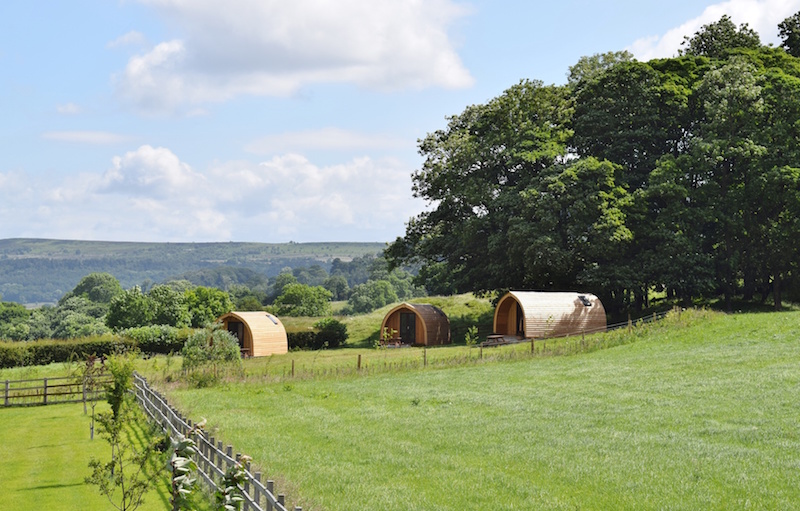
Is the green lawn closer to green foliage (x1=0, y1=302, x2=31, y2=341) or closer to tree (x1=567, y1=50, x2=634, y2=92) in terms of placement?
tree (x1=567, y1=50, x2=634, y2=92)

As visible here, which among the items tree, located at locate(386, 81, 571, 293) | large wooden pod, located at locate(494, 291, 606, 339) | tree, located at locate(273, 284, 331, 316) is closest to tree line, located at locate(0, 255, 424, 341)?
tree, located at locate(273, 284, 331, 316)

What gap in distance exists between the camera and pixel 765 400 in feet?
76.7

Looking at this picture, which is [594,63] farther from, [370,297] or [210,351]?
[370,297]

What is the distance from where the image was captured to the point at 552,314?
49.0m

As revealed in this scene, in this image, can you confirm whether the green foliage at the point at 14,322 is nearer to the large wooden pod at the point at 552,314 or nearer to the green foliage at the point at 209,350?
the large wooden pod at the point at 552,314

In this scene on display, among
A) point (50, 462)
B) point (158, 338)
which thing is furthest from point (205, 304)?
point (50, 462)

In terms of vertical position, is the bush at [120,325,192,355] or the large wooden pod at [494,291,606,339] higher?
the large wooden pod at [494,291,606,339]

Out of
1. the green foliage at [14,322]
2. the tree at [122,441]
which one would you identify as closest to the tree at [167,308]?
the green foliage at [14,322]

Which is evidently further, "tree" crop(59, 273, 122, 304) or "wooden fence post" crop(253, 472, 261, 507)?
"tree" crop(59, 273, 122, 304)

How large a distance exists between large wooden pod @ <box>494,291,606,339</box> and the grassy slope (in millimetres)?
12318

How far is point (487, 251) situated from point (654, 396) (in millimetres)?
31328

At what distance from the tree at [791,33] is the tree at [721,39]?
2728 millimetres

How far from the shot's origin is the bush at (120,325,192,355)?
52.8 meters

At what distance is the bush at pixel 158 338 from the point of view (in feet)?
173
